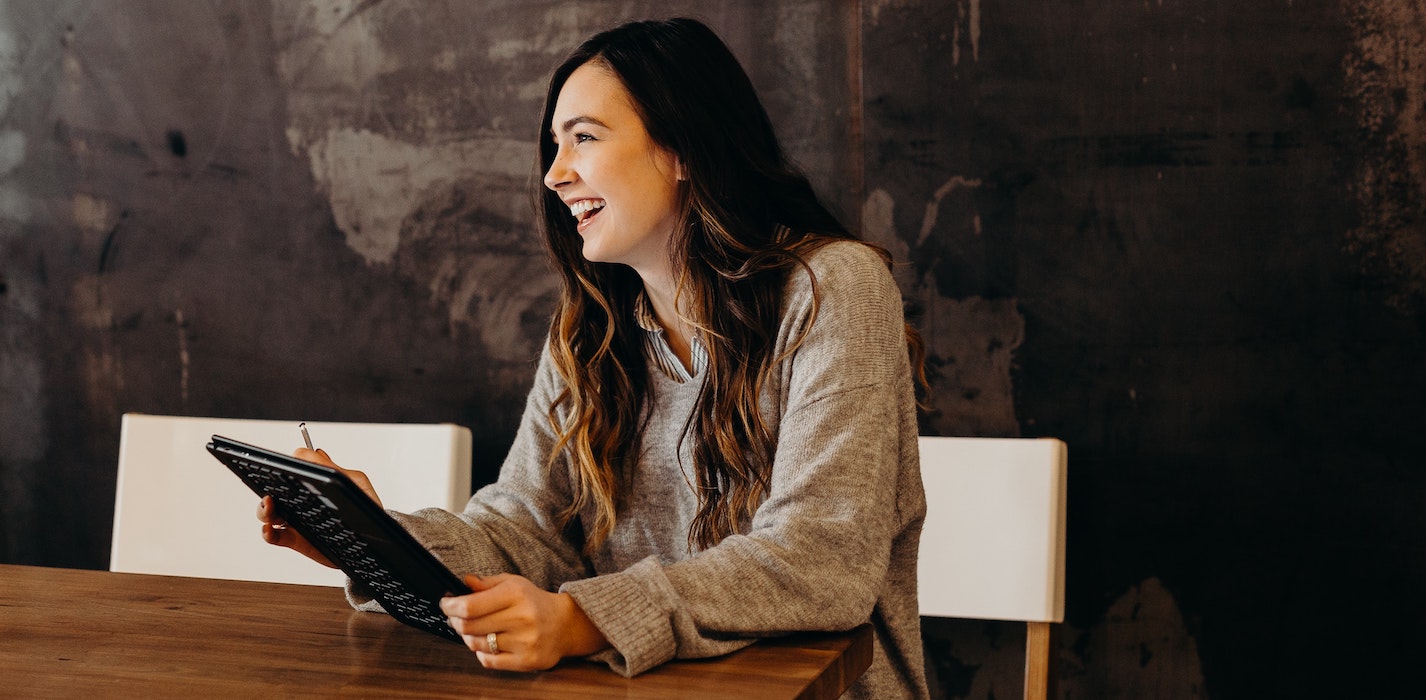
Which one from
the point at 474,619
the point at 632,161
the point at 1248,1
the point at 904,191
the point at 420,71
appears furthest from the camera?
the point at 420,71

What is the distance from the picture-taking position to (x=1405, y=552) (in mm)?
1868

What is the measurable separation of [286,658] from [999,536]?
3.64ft

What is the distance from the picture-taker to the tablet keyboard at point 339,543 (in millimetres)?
973

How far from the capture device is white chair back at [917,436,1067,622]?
5.68ft

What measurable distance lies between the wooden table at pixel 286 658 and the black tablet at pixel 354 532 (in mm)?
44

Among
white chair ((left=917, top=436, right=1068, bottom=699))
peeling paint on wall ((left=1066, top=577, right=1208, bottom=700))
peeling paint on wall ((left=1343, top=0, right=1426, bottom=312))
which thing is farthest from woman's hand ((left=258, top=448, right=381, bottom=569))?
peeling paint on wall ((left=1343, top=0, right=1426, bottom=312))

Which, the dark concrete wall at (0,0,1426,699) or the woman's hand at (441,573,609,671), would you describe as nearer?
the woman's hand at (441,573,609,671)

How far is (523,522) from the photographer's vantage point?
4.56 feet

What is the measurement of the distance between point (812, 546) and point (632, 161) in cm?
55

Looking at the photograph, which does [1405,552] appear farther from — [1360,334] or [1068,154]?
[1068,154]

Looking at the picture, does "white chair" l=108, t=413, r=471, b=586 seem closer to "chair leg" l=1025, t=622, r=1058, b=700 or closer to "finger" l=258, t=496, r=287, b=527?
"finger" l=258, t=496, r=287, b=527

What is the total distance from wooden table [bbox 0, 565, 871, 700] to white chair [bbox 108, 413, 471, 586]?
719mm

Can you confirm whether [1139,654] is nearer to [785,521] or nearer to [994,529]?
[994,529]

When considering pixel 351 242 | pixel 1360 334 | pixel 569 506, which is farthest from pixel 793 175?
pixel 351 242
